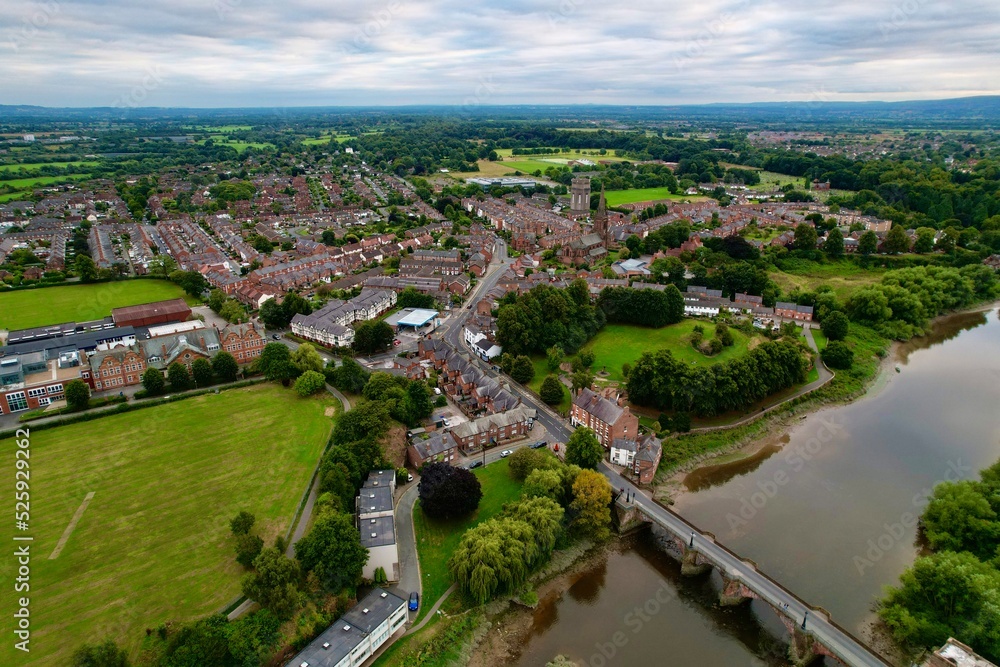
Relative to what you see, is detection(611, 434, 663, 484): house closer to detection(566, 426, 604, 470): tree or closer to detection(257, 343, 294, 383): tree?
detection(566, 426, 604, 470): tree

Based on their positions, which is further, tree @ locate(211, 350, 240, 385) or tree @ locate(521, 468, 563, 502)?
tree @ locate(211, 350, 240, 385)

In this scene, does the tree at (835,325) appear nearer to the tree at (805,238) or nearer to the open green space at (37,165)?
the tree at (805,238)

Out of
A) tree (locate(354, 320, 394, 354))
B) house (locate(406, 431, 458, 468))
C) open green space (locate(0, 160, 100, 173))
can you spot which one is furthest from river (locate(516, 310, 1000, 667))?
open green space (locate(0, 160, 100, 173))

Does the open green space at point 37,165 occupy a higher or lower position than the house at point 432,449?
higher

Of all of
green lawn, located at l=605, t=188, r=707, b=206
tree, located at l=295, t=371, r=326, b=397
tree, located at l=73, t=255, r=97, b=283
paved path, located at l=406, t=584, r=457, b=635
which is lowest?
paved path, located at l=406, t=584, r=457, b=635

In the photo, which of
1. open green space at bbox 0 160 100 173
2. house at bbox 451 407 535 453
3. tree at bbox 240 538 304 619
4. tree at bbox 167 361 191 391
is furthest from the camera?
open green space at bbox 0 160 100 173

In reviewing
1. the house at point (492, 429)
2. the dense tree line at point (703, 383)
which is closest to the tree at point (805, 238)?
the dense tree line at point (703, 383)

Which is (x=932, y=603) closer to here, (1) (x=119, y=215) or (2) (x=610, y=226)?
(2) (x=610, y=226)

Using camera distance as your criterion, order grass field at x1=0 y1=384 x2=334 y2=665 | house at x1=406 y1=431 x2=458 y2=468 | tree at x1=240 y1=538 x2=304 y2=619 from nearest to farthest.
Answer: tree at x1=240 y1=538 x2=304 y2=619 < grass field at x1=0 y1=384 x2=334 y2=665 < house at x1=406 y1=431 x2=458 y2=468
